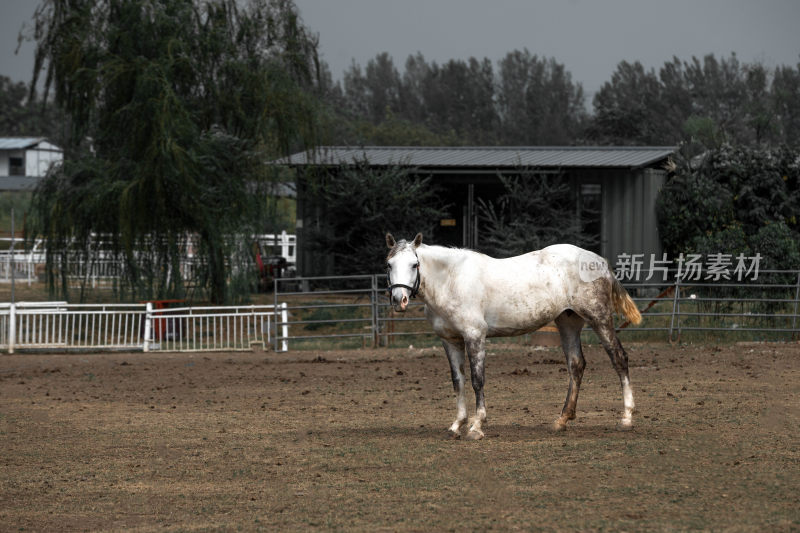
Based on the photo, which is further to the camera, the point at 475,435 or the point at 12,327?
the point at 12,327

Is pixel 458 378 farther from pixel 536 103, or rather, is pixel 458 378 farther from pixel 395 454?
pixel 536 103

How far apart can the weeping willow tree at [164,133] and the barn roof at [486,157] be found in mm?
1936

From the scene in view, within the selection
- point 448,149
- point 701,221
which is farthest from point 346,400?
point 448,149

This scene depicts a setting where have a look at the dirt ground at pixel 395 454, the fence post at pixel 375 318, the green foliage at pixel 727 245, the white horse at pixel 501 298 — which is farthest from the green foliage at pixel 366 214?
the white horse at pixel 501 298

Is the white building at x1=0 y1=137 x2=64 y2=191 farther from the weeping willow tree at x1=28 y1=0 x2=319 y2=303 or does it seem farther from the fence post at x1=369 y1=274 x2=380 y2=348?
the fence post at x1=369 y1=274 x2=380 y2=348

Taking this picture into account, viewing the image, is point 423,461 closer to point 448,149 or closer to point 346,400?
point 346,400

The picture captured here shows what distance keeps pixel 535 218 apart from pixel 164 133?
33.0ft

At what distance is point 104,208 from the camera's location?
74.3 feet

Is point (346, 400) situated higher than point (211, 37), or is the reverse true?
point (211, 37)

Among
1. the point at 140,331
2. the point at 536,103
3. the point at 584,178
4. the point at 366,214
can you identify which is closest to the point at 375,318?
the point at 140,331

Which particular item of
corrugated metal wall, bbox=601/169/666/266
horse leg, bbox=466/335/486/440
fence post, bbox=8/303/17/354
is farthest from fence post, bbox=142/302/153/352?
corrugated metal wall, bbox=601/169/666/266

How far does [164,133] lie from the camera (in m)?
21.9

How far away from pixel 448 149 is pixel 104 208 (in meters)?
12.3

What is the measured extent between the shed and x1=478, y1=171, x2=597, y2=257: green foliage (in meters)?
0.33
